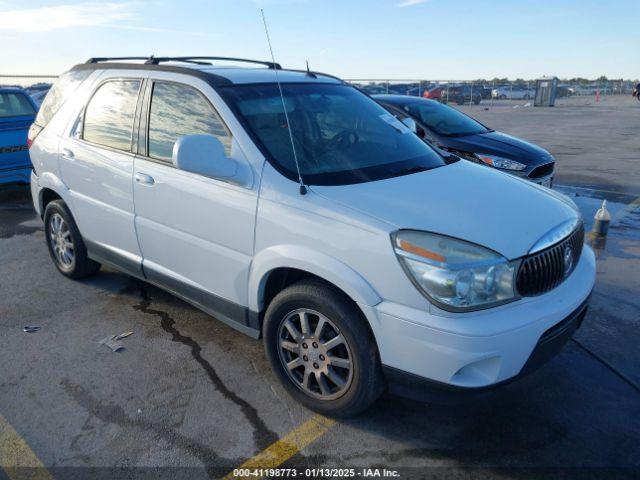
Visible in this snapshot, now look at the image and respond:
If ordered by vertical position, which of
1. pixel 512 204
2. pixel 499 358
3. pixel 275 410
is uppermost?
pixel 512 204

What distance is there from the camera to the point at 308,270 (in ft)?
8.90

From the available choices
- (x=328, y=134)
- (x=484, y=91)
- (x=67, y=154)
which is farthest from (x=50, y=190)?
(x=484, y=91)

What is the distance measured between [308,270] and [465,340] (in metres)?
0.87

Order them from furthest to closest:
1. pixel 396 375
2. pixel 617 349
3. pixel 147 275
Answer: pixel 147 275
pixel 617 349
pixel 396 375

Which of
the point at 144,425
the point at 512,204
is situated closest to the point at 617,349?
the point at 512,204

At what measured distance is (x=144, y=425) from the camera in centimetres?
287

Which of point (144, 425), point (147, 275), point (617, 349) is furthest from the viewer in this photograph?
point (147, 275)

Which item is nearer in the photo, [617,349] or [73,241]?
[617,349]

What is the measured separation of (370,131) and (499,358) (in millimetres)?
1863

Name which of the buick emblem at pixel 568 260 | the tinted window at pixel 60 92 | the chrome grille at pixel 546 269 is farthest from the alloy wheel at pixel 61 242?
the buick emblem at pixel 568 260

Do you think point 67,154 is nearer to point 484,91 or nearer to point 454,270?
point 454,270

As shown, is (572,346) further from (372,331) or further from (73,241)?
(73,241)

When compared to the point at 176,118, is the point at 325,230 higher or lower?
lower

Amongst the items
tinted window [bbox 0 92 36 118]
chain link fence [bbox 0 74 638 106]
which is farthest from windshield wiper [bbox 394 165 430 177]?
chain link fence [bbox 0 74 638 106]
